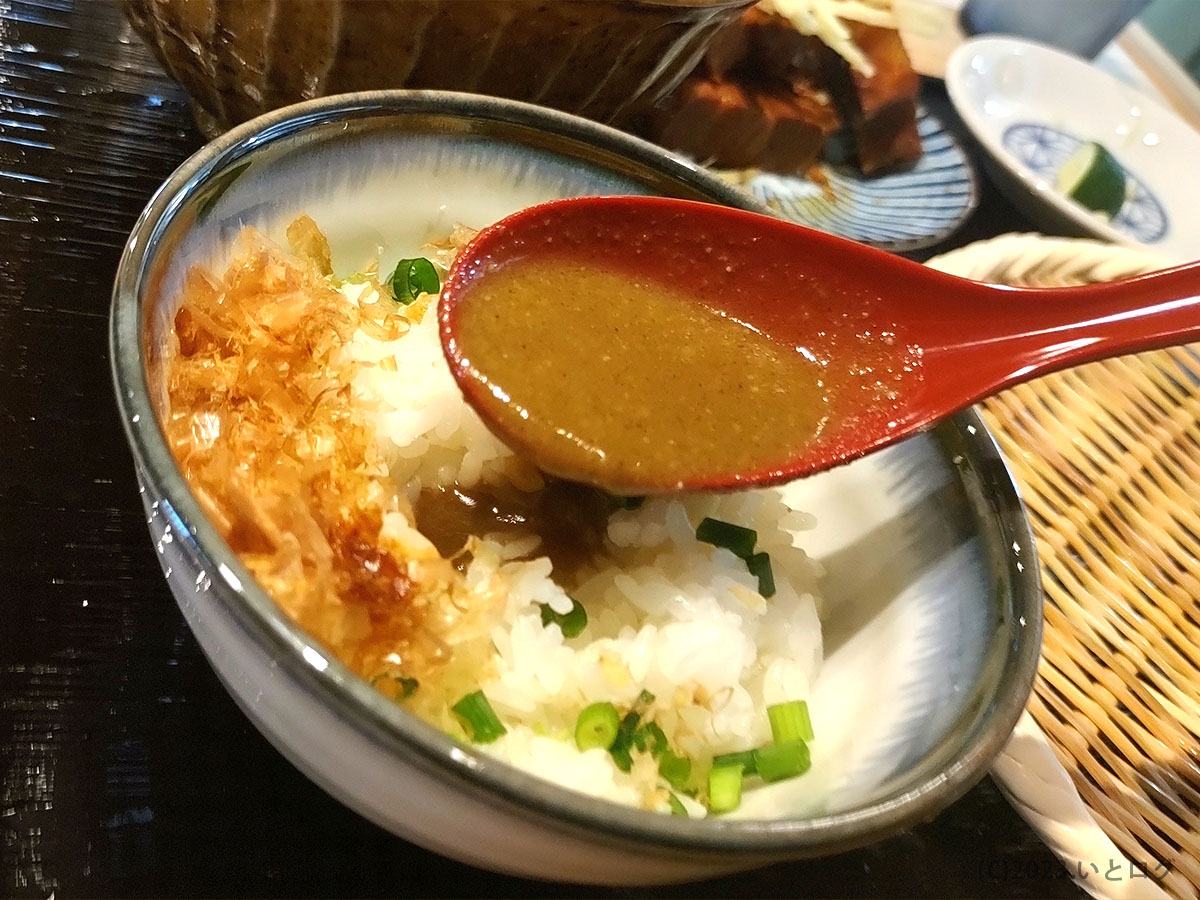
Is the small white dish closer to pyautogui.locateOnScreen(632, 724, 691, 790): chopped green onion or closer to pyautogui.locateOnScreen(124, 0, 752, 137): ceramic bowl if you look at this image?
pyautogui.locateOnScreen(124, 0, 752, 137): ceramic bowl

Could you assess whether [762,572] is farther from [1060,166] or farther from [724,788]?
[1060,166]

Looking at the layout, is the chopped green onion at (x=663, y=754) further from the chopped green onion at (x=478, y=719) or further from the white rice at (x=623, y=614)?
the chopped green onion at (x=478, y=719)

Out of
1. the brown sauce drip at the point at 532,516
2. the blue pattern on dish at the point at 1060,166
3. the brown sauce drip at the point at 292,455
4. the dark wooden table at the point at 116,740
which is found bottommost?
the dark wooden table at the point at 116,740

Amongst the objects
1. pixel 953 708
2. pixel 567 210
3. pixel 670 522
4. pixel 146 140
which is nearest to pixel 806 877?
pixel 953 708

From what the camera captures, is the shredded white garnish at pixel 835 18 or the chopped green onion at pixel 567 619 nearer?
the chopped green onion at pixel 567 619

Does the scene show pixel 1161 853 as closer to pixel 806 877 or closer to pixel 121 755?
pixel 806 877

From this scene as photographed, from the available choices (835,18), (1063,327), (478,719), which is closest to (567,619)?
(478,719)

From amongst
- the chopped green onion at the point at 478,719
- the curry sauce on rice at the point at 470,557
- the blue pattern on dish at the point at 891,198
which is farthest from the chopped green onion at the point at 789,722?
the blue pattern on dish at the point at 891,198

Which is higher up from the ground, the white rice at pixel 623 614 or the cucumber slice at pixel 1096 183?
the cucumber slice at pixel 1096 183

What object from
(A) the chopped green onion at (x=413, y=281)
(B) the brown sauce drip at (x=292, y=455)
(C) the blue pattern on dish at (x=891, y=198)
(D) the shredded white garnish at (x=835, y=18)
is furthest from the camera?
(D) the shredded white garnish at (x=835, y=18)
